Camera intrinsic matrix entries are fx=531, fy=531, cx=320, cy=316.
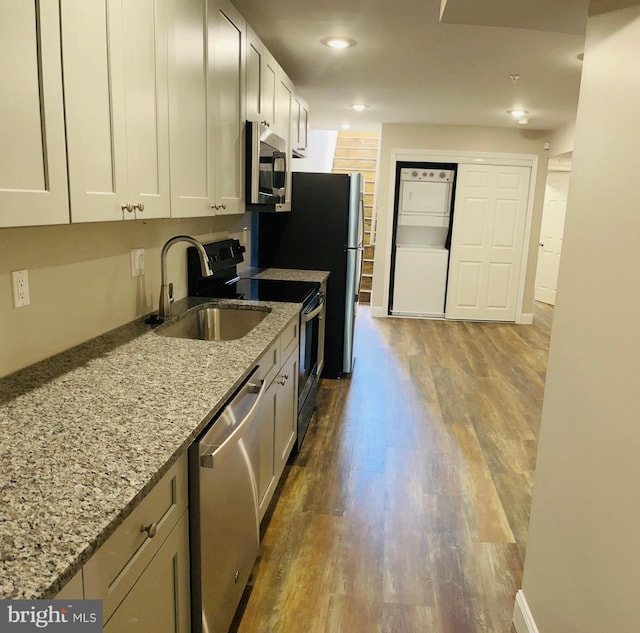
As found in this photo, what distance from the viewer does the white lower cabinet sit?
2.15 m

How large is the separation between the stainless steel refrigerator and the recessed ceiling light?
110 centimetres

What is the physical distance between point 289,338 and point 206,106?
1.09 m

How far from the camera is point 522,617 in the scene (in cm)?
184

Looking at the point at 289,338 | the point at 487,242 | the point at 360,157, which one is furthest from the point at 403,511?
the point at 360,157

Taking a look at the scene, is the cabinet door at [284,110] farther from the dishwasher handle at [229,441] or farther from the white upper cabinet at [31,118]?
the white upper cabinet at [31,118]

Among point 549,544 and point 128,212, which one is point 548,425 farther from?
point 128,212

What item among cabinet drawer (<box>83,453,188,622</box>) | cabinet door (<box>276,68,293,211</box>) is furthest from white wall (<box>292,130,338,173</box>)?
cabinet drawer (<box>83,453,188,622</box>)

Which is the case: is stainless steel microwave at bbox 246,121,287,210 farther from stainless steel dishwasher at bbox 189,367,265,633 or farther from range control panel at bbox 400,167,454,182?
range control panel at bbox 400,167,454,182

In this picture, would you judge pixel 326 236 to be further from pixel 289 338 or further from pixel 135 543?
pixel 135 543

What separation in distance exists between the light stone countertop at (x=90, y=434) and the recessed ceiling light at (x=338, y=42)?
211 centimetres

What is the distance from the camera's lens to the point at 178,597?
1290 mm

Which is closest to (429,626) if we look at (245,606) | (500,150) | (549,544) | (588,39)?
(549,544)

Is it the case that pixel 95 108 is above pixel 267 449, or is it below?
above

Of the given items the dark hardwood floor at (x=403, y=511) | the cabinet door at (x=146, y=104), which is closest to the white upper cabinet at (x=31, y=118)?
the cabinet door at (x=146, y=104)
